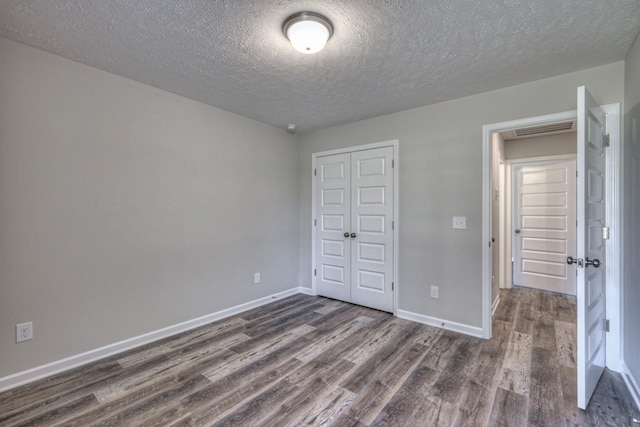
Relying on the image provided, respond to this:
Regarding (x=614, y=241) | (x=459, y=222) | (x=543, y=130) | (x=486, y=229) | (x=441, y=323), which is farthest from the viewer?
(x=543, y=130)

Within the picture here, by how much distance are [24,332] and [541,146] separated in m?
6.26

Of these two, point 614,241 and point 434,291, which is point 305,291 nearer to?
point 434,291

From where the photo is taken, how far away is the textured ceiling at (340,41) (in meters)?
1.67

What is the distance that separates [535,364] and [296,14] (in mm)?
3161

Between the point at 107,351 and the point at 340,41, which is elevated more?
the point at 340,41

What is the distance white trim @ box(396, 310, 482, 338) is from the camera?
113 inches

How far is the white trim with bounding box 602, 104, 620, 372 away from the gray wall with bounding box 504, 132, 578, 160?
2308 mm

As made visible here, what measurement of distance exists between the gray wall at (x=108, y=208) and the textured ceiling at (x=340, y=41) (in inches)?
10.6

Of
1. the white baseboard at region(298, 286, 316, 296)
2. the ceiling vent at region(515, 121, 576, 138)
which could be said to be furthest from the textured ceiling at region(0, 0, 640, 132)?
the white baseboard at region(298, 286, 316, 296)

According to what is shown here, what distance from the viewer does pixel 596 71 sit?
231cm

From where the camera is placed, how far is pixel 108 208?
2.46 metres

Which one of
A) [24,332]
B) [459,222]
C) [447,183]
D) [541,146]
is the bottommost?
[24,332]

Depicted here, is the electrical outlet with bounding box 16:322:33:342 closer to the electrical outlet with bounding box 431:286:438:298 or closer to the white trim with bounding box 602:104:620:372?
the electrical outlet with bounding box 431:286:438:298

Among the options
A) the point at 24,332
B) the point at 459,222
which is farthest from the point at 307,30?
the point at 24,332
